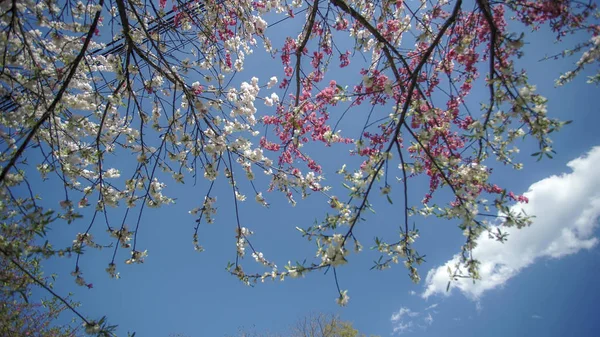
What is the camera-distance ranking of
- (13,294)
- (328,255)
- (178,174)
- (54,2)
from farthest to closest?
(178,174) < (54,2) < (328,255) < (13,294)

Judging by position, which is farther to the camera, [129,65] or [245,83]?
[245,83]

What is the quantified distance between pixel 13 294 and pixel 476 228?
3.26m

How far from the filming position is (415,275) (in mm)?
2586

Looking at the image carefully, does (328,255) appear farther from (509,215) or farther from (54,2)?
(54,2)

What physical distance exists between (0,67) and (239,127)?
2190mm

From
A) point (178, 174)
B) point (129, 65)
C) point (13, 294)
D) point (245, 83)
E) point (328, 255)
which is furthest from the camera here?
point (245, 83)

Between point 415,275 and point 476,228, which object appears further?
point 415,275

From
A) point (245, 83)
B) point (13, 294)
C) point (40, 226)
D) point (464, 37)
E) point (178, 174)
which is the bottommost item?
point (13, 294)

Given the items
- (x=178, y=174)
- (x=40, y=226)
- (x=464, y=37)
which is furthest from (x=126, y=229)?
(x=464, y=37)

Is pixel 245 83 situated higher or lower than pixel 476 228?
higher

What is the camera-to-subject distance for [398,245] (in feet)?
8.74

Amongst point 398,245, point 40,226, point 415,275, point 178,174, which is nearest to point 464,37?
point 398,245

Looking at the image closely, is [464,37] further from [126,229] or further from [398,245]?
[126,229]

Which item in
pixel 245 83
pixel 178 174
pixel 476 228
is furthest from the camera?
pixel 245 83
